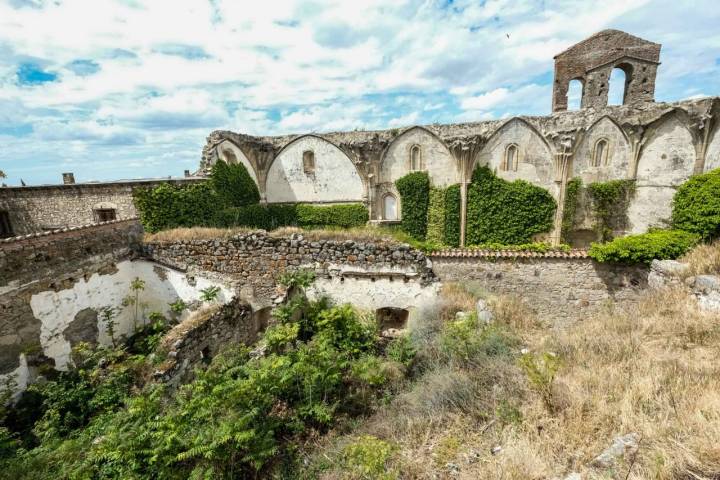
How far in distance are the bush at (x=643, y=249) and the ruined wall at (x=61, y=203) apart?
1803cm

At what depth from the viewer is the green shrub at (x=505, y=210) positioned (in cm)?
1664

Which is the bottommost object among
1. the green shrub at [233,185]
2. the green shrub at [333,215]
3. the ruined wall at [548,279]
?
the ruined wall at [548,279]

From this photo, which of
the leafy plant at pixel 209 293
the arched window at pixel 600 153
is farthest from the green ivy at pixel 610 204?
the leafy plant at pixel 209 293

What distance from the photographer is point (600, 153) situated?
645 inches

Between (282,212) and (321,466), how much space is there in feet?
54.6

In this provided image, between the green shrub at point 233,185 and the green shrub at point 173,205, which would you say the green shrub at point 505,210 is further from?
the green shrub at point 173,205

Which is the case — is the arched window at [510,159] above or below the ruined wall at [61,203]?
above

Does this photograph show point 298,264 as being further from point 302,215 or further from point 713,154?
point 713,154

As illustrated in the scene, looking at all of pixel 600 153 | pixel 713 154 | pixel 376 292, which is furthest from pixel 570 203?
pixel 376 292

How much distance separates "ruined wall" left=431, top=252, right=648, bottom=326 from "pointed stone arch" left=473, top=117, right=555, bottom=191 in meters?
7.05

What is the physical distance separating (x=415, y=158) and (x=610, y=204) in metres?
10.7

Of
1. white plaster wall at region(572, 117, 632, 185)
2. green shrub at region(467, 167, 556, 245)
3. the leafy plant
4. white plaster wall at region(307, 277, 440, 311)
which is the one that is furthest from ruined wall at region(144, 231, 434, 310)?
white plaster wall at region(572, 117, 632, 185)

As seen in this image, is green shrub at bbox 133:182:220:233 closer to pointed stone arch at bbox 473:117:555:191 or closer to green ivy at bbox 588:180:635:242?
pointed stone arch at bbox 473:117:555:191

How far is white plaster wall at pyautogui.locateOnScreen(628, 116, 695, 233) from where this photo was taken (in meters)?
14.5
